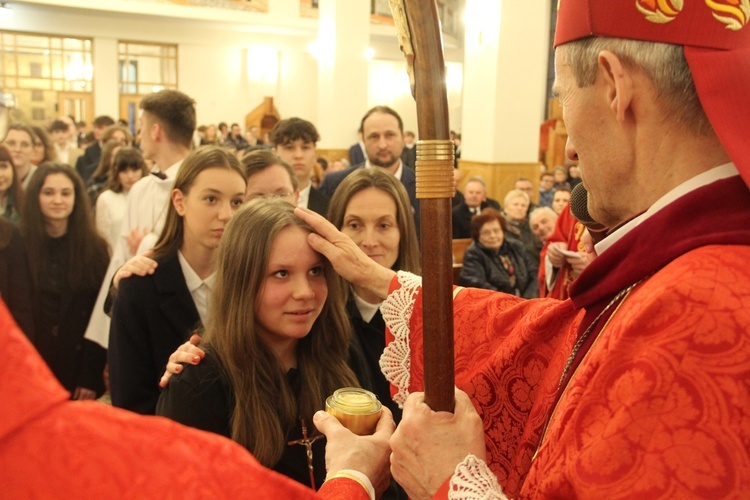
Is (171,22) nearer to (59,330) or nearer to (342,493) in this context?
(59,330)

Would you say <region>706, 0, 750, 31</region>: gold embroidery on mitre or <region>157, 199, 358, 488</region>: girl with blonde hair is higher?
<region>706, 0, 750, 31</region>: gold embroidery on mitre

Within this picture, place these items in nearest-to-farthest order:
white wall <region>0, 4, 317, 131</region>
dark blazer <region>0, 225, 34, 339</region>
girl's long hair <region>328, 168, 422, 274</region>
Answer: girl's long hair <region>328, 168, 422, 274</region>
dark blazer <region>0, 225, 34, 339</region>
white wall <region>0, 4, 317, 131</region>

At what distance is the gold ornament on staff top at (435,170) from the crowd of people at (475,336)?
0.22 meters

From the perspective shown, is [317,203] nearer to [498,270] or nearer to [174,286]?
[498,270]

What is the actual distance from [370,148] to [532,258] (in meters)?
1.78

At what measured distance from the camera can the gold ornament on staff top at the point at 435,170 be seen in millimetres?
1232

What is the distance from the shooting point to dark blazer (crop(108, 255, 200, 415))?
7.91 ft

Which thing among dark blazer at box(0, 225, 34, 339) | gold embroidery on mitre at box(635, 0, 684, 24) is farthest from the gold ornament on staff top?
dark blazer at box(0, 225, 34, 339)

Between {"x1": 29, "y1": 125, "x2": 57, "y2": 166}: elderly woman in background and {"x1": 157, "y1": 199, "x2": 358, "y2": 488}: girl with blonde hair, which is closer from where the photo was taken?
{"x1": 157, "y1": 199, "x2": 358, "y2": 488}: girl with blonde hair

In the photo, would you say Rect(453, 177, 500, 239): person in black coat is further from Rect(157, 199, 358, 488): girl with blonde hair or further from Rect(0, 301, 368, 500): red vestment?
Rect(0, 301, 368, 500): red vestment

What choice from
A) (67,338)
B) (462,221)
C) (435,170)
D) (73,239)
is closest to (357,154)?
(462,221)

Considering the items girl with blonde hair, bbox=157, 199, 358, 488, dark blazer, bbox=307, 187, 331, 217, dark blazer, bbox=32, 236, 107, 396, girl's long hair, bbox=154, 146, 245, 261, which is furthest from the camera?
dark blazer, bbox=307, 187, 331, 217

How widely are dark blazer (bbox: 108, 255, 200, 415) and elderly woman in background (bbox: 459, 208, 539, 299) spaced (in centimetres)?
296

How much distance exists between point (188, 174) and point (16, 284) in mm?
1432
